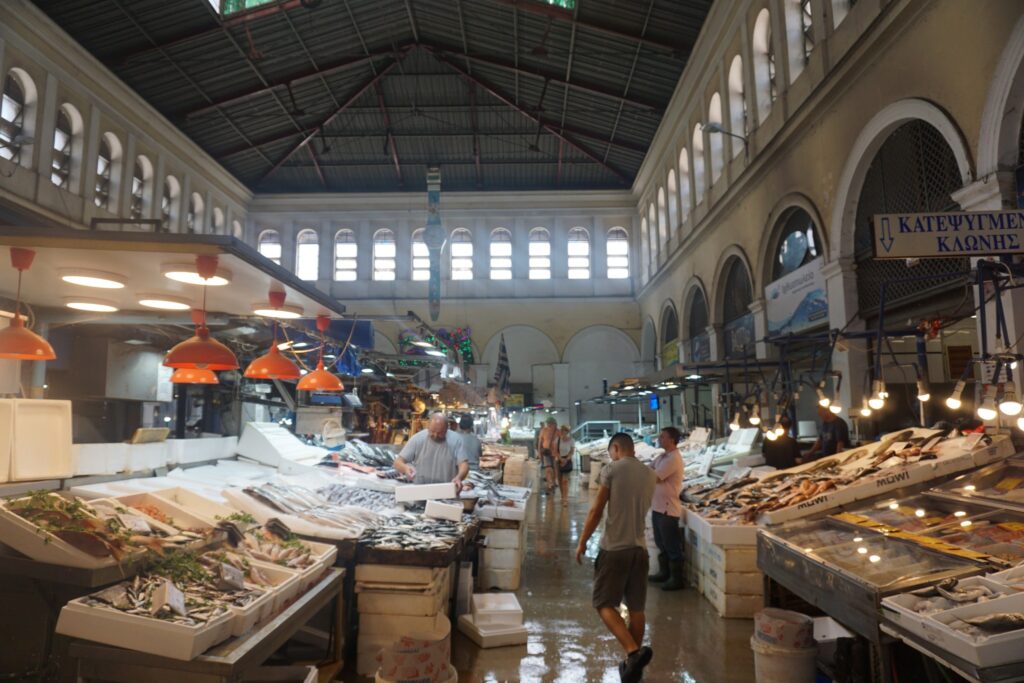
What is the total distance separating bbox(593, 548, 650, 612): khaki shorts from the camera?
16.0 ft

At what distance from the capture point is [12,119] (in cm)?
1556

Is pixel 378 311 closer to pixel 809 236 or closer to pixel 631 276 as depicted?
pixel 631 276

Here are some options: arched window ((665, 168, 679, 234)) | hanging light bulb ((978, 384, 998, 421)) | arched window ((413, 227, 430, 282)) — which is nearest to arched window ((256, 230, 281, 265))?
arched window ((413, 227, 430, 282))

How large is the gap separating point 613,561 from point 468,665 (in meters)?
1.22

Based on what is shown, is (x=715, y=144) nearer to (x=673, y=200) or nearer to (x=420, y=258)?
(x=673, y=200)

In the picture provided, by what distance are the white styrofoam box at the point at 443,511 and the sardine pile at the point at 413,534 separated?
85 millimetres

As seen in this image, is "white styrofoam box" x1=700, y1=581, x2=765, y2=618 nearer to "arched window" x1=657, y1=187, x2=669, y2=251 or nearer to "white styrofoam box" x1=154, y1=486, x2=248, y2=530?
"white styrofoam box" x1=154, y1=486, x2=248, y2=530

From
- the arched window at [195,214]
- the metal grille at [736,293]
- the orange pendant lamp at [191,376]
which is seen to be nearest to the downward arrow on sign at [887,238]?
the orange pendant lamp at [191,376]

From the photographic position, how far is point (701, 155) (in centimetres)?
1864

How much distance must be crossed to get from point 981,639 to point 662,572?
192 inches

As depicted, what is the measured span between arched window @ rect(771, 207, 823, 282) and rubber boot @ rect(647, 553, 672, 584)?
6343 millimetres

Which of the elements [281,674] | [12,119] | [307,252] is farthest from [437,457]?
[307,252]

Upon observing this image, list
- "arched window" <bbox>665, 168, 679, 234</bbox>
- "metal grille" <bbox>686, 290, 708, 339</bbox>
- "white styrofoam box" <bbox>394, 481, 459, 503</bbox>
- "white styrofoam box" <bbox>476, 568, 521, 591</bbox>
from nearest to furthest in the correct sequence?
"white styrofoam box" <bbox>394, 481, 459, 503</bbox>, "white styrofoam box" <bbox>476, 568, 521, 591</bbox>, "metal grille" <bbox>686, 290, 708, 339</bbox>, "arched window" <bbox>665, 168, 679, 234</bbox>

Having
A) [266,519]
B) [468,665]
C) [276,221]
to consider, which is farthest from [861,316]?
[276,221]
